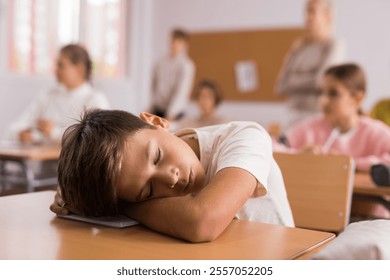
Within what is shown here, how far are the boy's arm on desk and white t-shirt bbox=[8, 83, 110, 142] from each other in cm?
256

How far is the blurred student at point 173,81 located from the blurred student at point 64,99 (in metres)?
1.95

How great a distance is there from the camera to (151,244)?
0.85 m

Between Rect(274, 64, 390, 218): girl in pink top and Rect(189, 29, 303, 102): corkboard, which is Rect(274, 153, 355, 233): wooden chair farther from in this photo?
Rect(189, 29, 303, 102): corkboard

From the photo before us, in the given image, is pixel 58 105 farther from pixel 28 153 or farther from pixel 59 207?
pixel 59 207

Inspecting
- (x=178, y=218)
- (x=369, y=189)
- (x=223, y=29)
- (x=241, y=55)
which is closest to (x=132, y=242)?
(x=178, y=218)

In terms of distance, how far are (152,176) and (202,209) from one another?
5.1 inches

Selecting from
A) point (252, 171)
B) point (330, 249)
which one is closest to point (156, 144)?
point (252, 171)

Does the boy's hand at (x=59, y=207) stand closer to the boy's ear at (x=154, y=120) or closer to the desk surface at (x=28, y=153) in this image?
the boy's ear at (x=154, y=120)

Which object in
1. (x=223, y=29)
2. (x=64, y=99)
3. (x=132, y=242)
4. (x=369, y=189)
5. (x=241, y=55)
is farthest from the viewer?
(x=223, y=29)

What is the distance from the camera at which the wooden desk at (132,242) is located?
775 millimetres

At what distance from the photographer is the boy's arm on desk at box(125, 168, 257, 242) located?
0.87m

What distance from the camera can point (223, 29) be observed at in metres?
6.37

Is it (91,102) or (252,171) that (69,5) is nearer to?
(91,102)
